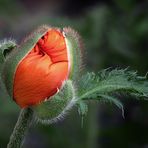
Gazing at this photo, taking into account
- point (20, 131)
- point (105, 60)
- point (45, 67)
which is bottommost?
point (20, 131)

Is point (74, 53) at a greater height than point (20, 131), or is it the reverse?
point (74, 53)

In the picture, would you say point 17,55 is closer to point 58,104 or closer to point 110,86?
point 58,104

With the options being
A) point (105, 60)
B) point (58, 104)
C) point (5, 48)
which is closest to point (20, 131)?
point (58, 104)

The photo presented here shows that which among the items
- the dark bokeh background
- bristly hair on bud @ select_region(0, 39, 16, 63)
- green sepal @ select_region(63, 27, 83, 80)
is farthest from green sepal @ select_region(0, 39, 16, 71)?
the dark bokeh background

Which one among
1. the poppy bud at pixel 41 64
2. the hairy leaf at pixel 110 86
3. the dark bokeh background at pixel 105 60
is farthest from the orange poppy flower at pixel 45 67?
the dark bokeh background at pixel 105 60

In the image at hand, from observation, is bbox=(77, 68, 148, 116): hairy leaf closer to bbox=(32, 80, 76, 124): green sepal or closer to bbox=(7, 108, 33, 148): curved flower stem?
bbox=(32, 80, 76, 124): green sepal
